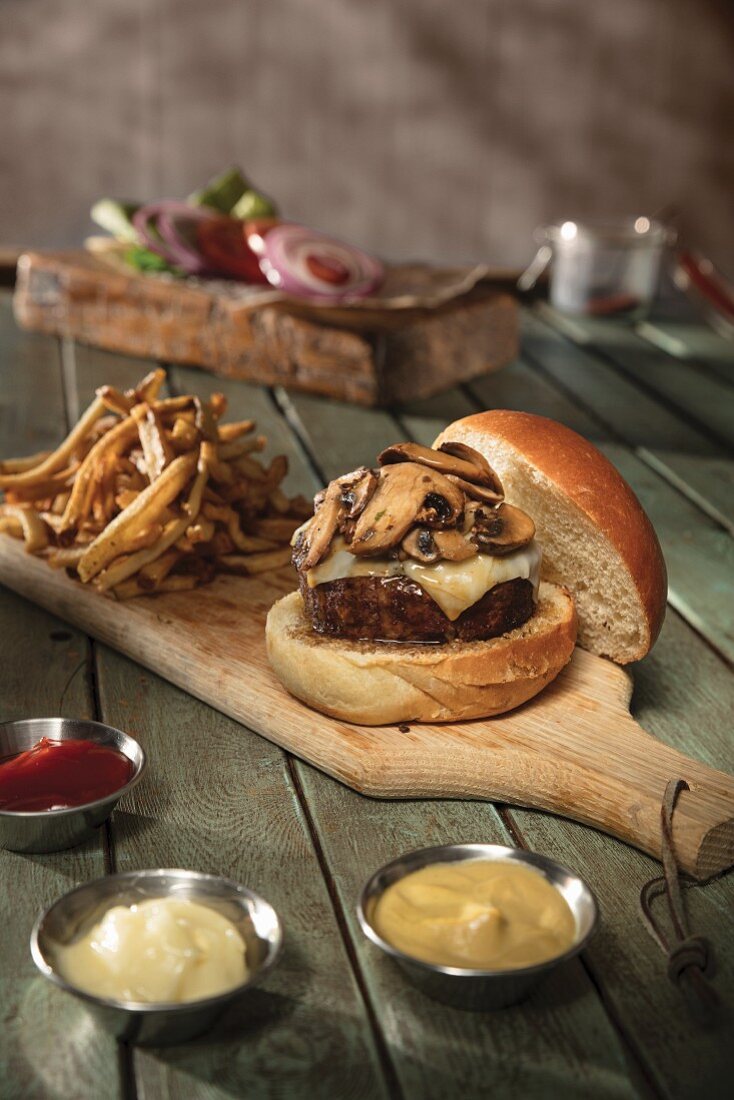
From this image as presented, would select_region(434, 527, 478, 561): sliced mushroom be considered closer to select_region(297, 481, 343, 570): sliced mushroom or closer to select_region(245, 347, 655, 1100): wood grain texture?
select_region(297, 481, 343, 570): sliced mushroom

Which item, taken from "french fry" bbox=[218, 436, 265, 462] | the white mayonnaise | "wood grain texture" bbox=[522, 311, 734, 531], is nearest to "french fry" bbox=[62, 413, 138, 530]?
"french fry" bbox=[218, 436, 265, 462]

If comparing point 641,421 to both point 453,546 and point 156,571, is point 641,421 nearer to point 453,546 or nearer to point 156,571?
point 156,571

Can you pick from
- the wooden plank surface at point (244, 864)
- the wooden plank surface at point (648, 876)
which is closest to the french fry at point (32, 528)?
the wooden plank surface at point (244, 864)

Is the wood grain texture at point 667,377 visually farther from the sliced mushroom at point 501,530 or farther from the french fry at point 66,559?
the french fry at point 66,559

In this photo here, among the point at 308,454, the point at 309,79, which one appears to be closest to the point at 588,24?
the point at 309,79

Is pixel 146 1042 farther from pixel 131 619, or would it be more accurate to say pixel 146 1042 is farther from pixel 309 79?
pixel 309 79

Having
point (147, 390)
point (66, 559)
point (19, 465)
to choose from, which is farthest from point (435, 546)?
point (19, 465)

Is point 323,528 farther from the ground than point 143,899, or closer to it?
farther from the ground
